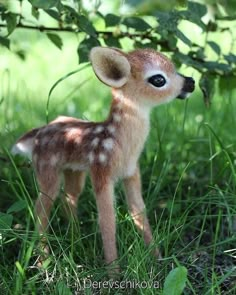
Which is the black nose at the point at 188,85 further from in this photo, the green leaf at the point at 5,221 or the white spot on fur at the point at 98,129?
the green leaf at the point at 5,221

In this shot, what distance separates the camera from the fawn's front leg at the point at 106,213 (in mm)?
2836

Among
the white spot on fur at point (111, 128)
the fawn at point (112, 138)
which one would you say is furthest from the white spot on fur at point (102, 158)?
the white spot on fur at point (111, 128)

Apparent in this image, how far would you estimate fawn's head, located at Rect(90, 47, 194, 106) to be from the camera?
2.85m

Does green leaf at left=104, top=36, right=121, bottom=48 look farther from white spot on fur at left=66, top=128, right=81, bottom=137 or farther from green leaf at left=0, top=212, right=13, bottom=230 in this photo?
green leaf at left=0, top=212, right=13, bottom=230

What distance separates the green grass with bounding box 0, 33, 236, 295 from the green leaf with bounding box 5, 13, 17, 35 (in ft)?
1.86

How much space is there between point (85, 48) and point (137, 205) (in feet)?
2.65

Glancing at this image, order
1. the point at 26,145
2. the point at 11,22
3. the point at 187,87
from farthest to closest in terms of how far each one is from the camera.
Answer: the point at 11,22 → the point at 26,145 → the point at 187,87

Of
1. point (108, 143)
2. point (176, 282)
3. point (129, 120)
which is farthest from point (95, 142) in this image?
point (176, 282)

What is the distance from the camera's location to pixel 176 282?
8.22 ft

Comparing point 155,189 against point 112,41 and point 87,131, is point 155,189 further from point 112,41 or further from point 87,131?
point 112,41

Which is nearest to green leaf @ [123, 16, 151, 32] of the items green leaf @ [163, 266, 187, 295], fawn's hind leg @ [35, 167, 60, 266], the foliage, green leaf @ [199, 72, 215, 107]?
the foliage

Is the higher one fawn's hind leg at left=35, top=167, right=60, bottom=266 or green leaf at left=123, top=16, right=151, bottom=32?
green leaf at left=123, top=16, right=151, bottom=32

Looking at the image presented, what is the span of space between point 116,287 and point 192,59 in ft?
4.48

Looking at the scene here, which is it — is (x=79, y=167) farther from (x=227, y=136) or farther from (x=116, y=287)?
(x=227, y=136)
